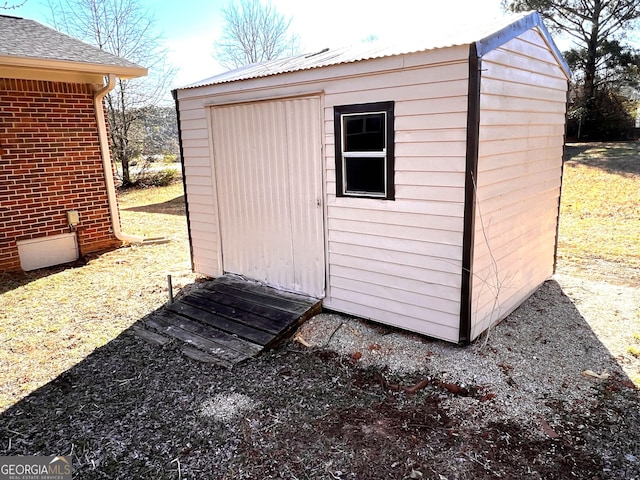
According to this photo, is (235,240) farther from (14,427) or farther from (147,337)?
(14,427)

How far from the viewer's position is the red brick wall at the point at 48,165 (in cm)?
601

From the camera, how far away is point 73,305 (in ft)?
16.5

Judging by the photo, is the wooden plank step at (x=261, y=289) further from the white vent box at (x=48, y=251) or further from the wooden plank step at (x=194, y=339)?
the white vent box at (x=48, y=251)

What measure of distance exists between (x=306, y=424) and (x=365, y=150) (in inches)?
90.1

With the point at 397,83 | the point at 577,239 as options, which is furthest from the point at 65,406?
the point at 577,239

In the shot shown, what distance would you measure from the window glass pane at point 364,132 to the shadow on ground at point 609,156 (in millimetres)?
10103

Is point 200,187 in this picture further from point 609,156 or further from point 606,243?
point 609,156

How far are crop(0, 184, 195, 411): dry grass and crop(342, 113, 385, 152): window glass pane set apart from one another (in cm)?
286

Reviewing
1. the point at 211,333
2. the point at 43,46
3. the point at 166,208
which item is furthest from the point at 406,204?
the point at 166,208

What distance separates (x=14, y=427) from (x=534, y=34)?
17.1 ft

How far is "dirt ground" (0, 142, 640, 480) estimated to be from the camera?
8.17ft

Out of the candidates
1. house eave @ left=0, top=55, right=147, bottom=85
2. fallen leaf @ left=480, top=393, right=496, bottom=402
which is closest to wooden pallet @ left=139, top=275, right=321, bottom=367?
fallen leaf @ left=480, top=393, right=496, bottom=402

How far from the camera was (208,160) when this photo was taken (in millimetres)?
5254

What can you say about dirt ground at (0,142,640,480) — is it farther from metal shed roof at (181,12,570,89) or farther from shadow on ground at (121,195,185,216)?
shadow on ground at (121,195,185,216)
